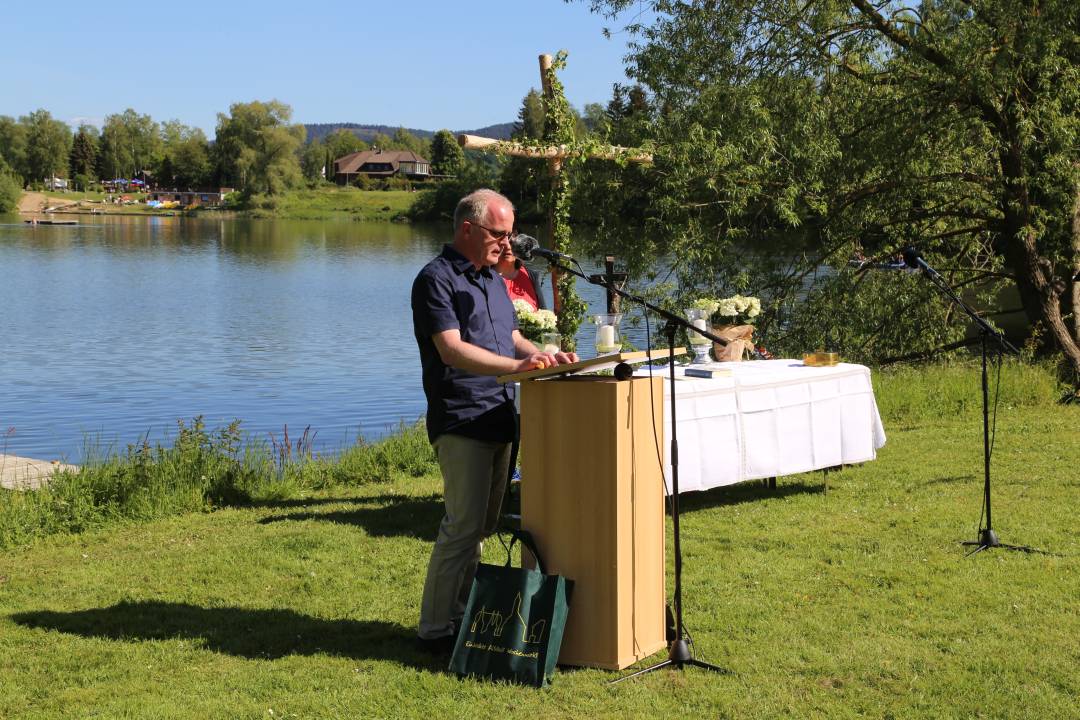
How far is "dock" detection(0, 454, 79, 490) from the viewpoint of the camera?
9086mm

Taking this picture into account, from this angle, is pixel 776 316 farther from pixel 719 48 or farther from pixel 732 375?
pixel 732 375

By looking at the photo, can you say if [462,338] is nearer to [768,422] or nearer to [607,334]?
[607,334]

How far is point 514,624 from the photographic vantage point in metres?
4.68

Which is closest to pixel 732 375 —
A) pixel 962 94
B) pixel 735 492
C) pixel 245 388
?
pixel 735 492

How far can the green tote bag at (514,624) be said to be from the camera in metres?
4.62

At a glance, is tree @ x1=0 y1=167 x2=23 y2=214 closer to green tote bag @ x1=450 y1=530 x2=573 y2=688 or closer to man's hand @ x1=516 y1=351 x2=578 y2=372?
green tote bag @ x1=450 y1=530 x2=573 y2=688

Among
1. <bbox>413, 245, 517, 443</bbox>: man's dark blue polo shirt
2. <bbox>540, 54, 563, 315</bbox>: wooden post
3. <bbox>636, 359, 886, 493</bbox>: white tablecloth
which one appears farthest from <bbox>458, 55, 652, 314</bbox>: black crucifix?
<bbox>413, 245, 517, 443</bbox>: man's dark blue polo shirt

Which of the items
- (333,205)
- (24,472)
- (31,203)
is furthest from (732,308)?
(31,203)

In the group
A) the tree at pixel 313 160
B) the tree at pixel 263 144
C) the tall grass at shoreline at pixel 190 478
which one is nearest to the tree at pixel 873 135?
the tall grass at shoreline at pixel 190 478

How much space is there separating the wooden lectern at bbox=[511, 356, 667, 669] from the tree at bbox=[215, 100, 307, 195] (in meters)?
122

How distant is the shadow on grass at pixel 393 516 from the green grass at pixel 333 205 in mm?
111499

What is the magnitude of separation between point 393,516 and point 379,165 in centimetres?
17673

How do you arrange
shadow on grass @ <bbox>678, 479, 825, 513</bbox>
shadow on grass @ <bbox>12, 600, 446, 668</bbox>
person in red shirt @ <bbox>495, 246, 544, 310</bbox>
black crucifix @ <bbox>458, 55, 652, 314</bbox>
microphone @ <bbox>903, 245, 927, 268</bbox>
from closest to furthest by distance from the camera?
shadow on grass @ <bbox>12, 600, 446, 668</bbox>, microphone @ <bbox>903, 245, 927, 268</bbox>, shadow on grass @ <bbox>678, 479, 825, 513</bbox>, person in red shirt @ <bbox>495, 246, 544, 310</bbox>, black crucifix @ <bbox>458, 55, 652, 314</bbox>

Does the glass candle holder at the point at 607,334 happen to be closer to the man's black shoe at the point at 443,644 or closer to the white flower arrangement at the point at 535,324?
the white flower arrangement at the point at 535,324
